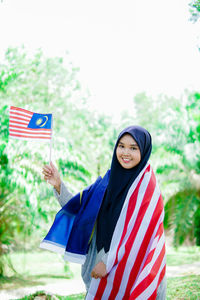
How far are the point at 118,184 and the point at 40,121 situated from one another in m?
1.18

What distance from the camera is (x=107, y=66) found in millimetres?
31297

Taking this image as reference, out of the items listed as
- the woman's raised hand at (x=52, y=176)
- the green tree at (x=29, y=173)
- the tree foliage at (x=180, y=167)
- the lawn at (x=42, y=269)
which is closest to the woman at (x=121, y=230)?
the woman's raised hand at (x=52, y=176)

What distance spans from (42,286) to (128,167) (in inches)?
322

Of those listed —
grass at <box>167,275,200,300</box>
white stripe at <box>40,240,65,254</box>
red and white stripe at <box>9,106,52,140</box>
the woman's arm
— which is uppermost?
red and white stripe at <box>9,106,52,140</box>

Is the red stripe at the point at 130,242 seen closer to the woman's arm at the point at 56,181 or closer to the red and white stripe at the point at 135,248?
the red and white stripe at the point at 135,248

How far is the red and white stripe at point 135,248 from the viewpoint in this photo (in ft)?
7.78

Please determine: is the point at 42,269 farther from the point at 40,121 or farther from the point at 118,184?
the point at 118,184

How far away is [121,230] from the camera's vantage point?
2.45 m

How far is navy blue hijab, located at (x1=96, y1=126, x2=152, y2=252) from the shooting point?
2529 millimetres

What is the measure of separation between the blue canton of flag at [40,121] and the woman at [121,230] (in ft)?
2.73

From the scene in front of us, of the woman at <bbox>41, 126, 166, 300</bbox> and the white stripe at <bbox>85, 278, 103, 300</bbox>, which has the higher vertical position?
the woman at <bbox>41, 126, 166, 300</bbox>

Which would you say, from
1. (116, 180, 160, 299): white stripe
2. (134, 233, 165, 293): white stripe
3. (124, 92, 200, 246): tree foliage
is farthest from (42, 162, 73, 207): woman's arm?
(124, 92, 200, 246): tree foliage

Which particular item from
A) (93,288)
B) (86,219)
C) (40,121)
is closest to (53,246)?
(86,219)

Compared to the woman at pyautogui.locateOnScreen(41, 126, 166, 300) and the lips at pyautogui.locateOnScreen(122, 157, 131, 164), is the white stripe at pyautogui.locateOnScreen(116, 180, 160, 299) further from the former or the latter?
the lips at pyautogui.locateOnScreen(122, 157, 131, 164)
